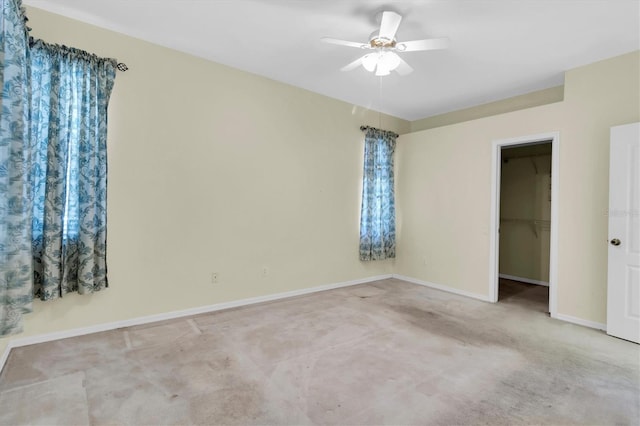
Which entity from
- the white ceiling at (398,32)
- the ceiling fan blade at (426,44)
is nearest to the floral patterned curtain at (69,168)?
the white ceiling at (398,32)

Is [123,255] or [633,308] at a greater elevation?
[123,255]

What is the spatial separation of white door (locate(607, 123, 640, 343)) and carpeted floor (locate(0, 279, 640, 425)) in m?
0.25

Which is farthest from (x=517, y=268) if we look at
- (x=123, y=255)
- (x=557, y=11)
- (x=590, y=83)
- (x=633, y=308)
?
(x=123, y=255)

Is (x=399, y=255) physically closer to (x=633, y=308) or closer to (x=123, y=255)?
(x=633, y=308)

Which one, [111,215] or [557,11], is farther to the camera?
[111,215]

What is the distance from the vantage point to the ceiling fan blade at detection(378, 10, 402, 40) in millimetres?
2416

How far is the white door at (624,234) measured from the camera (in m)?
2.93

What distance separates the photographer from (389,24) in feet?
8.16

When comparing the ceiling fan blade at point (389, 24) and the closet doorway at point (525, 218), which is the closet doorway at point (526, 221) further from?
the ceiling fan blade at point (389, 24)

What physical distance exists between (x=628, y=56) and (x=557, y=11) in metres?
1.35

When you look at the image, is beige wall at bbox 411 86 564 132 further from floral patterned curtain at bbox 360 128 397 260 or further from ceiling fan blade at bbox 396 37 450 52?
ceiling fan blade at bbox 396 37 450 52

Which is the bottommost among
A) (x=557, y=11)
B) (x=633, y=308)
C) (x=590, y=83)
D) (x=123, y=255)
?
(x=633, y=308)

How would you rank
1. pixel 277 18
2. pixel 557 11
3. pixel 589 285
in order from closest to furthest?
1. pixel 557 11
2. pixel 277 18
3. pixel 589 285

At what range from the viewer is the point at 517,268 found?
223 inches
